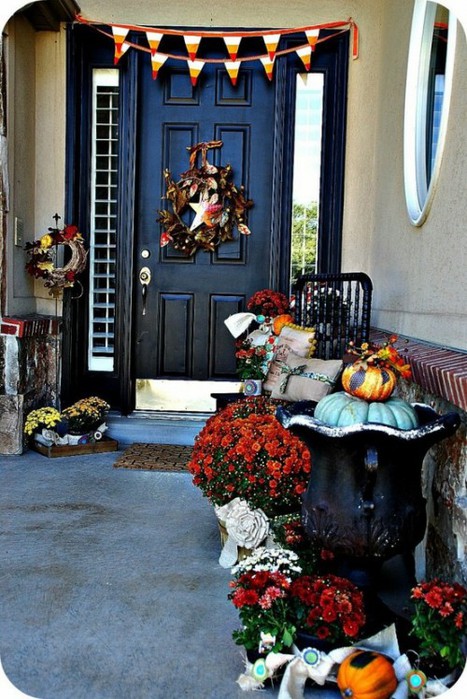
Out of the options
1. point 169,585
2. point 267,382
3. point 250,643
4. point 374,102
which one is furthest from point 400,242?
point 250,643

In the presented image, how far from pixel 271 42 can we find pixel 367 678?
398 centimetres

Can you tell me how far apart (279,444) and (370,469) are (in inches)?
29.0

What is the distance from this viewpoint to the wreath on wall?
438cm

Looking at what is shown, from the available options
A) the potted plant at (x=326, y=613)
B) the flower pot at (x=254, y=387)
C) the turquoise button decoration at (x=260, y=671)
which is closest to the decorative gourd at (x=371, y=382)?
the potted plant at (x=326, y=613)

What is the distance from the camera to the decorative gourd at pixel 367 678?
1.58 meters

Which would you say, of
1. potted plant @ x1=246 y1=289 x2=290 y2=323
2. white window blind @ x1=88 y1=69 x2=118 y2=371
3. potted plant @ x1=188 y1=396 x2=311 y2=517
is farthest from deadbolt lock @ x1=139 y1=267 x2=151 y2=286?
potted plant @ x1=188 y1=396 x2=311 y2=517

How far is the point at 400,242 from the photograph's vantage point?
11.3 feet

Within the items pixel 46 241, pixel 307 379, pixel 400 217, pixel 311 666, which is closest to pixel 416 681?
pixel 311 666

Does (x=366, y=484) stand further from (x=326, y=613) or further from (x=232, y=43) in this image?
(x=232, y=43)

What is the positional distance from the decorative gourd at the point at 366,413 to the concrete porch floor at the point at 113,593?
2.31 ft

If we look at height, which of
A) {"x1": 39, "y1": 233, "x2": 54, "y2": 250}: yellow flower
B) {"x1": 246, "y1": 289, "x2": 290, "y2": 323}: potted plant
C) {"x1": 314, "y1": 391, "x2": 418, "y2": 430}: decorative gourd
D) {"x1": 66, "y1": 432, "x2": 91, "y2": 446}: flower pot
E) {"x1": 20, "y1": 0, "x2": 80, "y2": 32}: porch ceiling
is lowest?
{"x1": 66, "y1": 432, "x2": 91, "y2": 446}: flower pot

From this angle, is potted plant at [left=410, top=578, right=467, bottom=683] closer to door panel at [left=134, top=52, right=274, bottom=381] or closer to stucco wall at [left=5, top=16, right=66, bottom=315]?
door panel at [left=134, top=52, right=274, bottom=381]

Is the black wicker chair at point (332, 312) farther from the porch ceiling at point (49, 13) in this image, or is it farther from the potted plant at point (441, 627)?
the porch ceiling at point (49, 13)

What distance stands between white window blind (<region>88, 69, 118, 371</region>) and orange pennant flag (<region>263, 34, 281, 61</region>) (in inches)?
41.8
